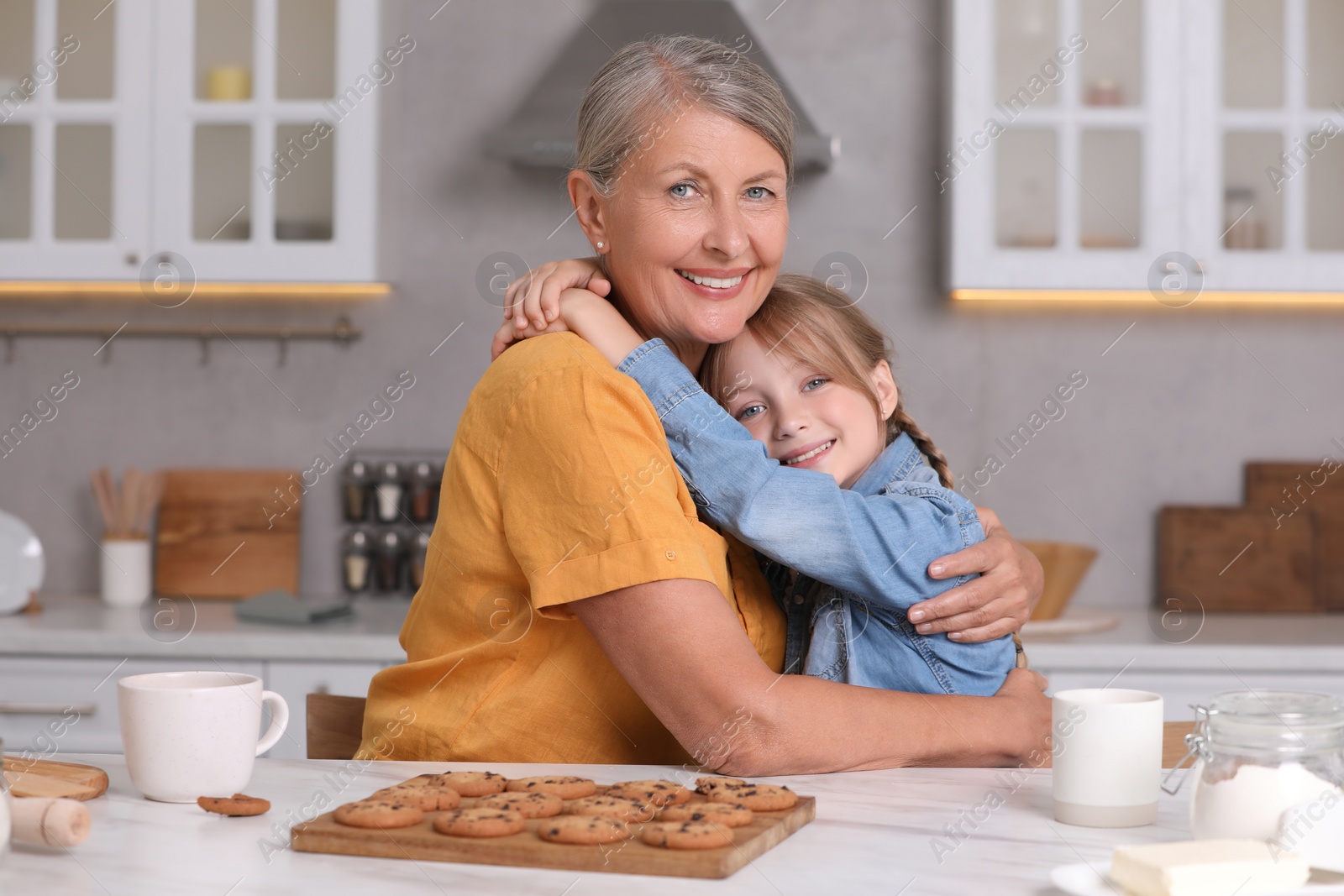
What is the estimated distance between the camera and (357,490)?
2963 millimetres

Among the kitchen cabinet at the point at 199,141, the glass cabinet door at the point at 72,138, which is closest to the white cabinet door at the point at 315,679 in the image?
the kitchen cabinet at the point at 199,141

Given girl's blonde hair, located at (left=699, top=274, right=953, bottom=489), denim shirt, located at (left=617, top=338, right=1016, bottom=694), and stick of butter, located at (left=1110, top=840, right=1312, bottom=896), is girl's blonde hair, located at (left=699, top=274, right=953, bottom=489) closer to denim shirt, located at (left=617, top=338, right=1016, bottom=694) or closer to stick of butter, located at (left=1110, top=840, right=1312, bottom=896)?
denim shirt, located at (left=617, top=338, right=1016, bottom=694)

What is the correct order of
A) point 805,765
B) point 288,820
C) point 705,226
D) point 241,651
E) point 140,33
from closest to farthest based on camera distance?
point 288,820, point 805,765, point 705,226, point 241,651, point 140,33

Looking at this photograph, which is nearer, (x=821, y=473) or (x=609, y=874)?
(x=609, y=874)

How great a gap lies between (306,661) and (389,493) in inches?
24.4

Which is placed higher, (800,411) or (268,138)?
(268,138)

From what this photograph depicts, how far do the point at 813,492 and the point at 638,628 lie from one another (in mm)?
243

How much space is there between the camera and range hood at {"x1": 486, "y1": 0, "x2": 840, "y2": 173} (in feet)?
8.79

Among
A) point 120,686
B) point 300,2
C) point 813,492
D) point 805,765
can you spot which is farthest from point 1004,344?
point 120,686

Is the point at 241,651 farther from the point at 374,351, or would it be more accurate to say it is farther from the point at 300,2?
the point at 300,2

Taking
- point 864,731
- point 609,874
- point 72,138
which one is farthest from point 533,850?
point 72,138

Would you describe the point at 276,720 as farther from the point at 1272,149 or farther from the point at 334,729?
the point at 1272,149

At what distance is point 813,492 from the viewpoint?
1.18 m

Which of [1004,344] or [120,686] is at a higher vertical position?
[1004,344]
